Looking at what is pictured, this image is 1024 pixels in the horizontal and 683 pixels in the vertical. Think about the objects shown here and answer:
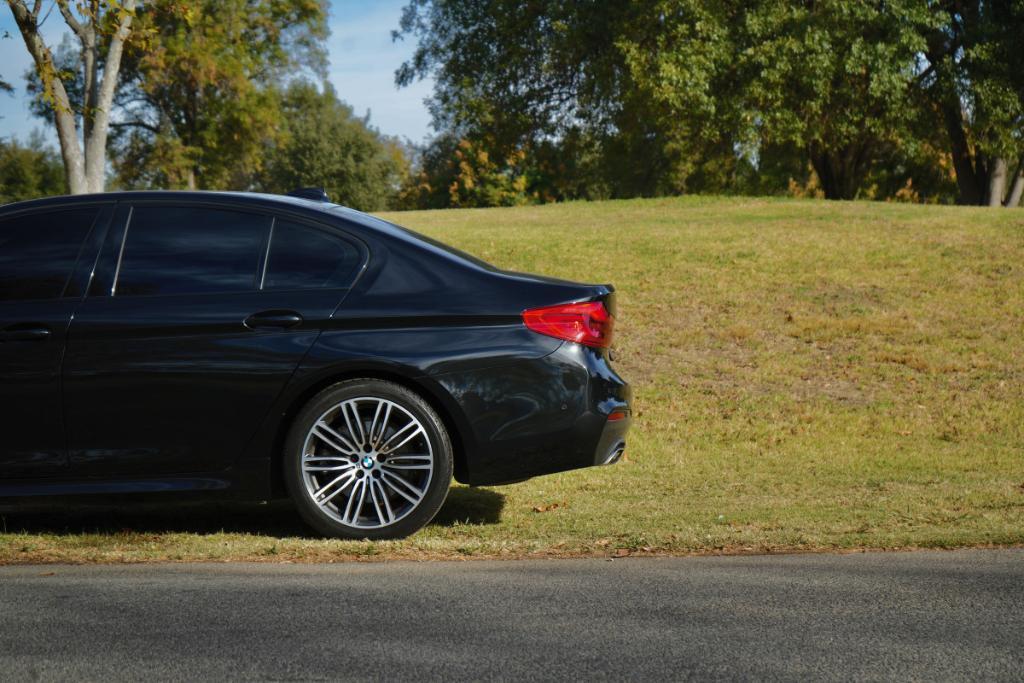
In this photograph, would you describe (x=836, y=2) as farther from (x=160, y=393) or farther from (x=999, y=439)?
(x=160, y=393)

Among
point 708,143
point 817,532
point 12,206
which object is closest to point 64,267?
point 12,206

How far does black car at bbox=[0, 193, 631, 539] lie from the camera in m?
5.74

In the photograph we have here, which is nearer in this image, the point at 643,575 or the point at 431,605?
the point at 431,605

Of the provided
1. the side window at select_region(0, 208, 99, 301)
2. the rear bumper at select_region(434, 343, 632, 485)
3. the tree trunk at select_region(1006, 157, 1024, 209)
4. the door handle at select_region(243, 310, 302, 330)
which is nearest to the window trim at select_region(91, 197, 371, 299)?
the side window at select_region(0, 208, 99, 301)

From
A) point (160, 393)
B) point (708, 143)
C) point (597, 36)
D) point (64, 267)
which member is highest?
point (597, 36)

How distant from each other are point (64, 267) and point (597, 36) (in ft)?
85.8

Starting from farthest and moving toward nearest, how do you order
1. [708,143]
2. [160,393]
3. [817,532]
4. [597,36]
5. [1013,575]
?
[708,143], [597,36], [817,532], [160,393], [1013,575]

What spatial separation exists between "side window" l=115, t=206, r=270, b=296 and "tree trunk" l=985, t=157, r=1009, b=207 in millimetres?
30072

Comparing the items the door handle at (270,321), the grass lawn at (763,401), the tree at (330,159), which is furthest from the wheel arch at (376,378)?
the tree at (330,159)

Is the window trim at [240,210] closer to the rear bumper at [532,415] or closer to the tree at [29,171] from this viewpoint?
the rear bumper at [532,415]

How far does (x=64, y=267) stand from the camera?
19.4 feet

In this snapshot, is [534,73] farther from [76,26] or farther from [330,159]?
[330,159]

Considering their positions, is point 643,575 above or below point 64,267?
below

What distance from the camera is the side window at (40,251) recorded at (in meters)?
5.88
